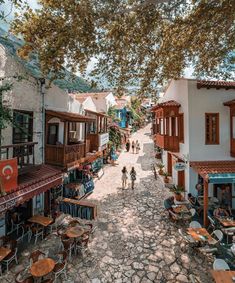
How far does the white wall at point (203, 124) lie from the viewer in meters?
14.9

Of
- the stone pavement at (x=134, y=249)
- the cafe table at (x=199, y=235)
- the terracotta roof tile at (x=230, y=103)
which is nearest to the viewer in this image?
the stone pavement at (x=134, y=249)

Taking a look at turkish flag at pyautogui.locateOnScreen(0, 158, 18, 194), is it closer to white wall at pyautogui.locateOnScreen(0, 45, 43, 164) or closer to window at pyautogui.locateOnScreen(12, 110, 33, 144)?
white wall at pyautogui.locateOnScreen(0, 45, 43, 164)

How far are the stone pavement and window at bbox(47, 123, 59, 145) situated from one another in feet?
18.7

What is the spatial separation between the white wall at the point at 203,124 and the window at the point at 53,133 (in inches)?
379

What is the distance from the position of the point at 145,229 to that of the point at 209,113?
9.15 meters

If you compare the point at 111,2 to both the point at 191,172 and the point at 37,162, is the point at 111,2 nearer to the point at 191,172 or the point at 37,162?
the point at 37,162

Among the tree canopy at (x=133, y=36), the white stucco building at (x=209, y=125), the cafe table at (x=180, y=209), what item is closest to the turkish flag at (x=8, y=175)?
the tree canopy at (x=133, y=36)

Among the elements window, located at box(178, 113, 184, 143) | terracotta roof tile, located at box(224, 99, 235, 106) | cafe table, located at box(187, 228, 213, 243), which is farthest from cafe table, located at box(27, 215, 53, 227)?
Answer: terracotta roof tile, located at box(224, 99, 235, 106)

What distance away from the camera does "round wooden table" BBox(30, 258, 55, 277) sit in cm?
772

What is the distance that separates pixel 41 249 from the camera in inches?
409

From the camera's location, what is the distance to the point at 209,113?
15.0 m

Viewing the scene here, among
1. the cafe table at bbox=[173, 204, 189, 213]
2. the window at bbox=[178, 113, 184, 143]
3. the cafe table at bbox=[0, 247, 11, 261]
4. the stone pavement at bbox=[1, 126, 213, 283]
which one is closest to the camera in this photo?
the cafe table at bbox=[0, 247, 11, 261]

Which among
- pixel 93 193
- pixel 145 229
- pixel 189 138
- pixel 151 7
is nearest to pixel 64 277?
pixel 145 229

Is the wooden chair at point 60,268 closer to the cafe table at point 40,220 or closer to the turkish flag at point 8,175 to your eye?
the cafe table at point 40,220
